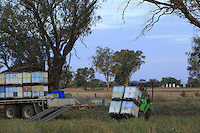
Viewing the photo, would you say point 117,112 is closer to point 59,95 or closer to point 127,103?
point 127,103

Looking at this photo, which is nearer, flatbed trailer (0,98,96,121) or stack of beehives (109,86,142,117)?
stack of beehives (109,86,142,117)

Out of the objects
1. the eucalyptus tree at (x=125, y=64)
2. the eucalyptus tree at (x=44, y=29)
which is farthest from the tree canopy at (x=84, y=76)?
the eucalyptus tree at (x=44, y=29)

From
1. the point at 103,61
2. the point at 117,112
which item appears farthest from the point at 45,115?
the point at 103,61

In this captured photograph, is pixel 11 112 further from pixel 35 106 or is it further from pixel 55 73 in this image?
pixel 55 73

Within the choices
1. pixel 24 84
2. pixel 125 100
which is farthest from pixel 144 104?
pixel 24 84

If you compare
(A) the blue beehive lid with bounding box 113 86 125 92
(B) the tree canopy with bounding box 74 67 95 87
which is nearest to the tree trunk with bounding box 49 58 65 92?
(A) the blue beehive lid with bounding box 113 86 125 92

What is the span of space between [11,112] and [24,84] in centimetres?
204

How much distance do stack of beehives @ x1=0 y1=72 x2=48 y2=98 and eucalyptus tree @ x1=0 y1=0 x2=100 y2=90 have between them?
6.10 m

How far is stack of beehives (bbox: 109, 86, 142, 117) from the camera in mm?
14836

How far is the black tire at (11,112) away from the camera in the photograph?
62.0 feet

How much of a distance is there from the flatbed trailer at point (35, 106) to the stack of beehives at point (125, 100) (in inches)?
126

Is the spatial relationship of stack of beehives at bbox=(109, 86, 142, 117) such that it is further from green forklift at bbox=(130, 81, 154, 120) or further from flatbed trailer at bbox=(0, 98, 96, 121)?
flatbed trailer at bbox=(0, 98, 96, 121)

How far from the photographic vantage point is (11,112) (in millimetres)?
19172

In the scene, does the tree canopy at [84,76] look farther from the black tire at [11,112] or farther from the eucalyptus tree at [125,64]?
the black tire at [11,112]
